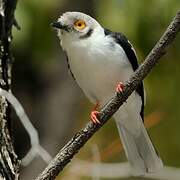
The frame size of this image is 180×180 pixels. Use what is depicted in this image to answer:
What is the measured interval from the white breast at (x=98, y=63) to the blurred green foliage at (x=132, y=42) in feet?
2.03

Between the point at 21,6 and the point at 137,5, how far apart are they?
64cm

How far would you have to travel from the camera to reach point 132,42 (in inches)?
165

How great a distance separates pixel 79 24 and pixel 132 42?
3.09 feet

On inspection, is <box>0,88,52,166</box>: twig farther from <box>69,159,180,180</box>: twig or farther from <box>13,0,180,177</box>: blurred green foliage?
<box>13,0,180,177</box>: blurred green foliage

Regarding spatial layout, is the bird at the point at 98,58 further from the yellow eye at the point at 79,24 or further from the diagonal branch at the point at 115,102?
the diagonal branch at the point at 115,102

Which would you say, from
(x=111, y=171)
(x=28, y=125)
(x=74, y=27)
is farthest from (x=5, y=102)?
(x=111, y=171)

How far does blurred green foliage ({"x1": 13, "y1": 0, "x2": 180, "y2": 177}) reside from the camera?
13.4 feet

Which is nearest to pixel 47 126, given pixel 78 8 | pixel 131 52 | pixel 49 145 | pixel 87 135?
pixel 49 145

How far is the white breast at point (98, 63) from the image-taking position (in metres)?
→ 3.31

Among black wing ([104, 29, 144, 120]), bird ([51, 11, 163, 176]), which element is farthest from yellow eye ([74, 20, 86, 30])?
black wing ([104, 29, 144, 120])

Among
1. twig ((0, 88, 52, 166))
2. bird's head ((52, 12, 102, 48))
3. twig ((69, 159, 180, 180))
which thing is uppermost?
bird's head ((52, 12, 102, 48))

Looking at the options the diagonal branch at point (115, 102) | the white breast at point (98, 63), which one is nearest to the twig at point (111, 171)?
the white breast at point (98, 63)

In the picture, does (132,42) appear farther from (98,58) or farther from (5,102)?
(5,102)

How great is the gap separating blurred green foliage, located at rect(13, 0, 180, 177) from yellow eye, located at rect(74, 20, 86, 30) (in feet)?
2.29
